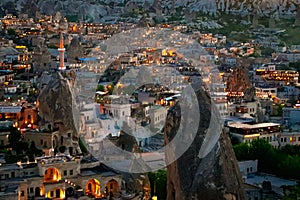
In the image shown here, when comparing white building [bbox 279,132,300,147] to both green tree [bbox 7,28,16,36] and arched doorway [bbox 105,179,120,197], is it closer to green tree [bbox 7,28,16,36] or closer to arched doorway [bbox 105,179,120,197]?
arched doorway [bbox 105,179,120,197]

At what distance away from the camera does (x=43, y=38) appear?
45.6 m

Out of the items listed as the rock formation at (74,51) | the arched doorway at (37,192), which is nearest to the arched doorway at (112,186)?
the arched doorway at (37,192)

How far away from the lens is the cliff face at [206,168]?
34.7 ft

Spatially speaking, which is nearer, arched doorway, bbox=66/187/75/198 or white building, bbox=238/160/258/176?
arched doorway, bbox=66/187/75/198

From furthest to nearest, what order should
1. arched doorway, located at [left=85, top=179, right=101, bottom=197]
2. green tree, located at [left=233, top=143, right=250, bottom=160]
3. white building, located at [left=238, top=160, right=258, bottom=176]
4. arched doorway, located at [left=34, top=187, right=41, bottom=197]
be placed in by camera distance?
green tree, located at [left=233, top=143, right=250, bottom=160] < white building, located at [left=238, top=160, right=258, bottom=176] < arched doorway, located at [left=85, top=179, right=101, bottom=197] < arched doorway, located at [left=34, top=187, right=41, bottom=197]

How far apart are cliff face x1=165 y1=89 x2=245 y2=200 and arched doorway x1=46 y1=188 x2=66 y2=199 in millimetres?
2782

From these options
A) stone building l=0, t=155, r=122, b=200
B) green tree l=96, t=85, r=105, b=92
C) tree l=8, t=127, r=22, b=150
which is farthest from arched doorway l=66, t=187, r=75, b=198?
green tree l=96, t=85, r=105, b=92

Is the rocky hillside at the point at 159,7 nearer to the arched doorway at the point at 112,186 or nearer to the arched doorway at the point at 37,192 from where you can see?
the arched doorway at the point at 112,186

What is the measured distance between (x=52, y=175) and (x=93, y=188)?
2.55 feet

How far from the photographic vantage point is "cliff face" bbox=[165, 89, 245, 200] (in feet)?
34.7

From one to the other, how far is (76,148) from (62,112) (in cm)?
188

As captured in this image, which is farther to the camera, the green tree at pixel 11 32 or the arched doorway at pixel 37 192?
the green tree at pixel 11 32

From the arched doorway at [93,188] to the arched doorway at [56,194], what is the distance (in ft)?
1.71

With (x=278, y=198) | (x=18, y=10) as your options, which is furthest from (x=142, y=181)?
(x=18, y=10)
